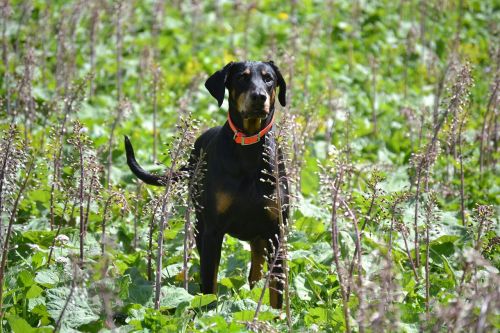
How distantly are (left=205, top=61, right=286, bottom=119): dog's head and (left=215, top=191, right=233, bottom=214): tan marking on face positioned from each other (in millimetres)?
483

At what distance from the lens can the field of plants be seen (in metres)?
4.03

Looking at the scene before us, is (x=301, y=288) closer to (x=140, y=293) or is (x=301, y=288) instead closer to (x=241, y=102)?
(x=140, y=293)

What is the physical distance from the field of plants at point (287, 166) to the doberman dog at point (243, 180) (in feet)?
0.48

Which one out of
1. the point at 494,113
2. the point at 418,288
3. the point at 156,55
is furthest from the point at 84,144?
the point at 156,55

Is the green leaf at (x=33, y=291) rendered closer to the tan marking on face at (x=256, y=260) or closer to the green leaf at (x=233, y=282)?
the green leaf at (x=233, y=282)

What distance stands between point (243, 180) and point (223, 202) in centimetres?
18

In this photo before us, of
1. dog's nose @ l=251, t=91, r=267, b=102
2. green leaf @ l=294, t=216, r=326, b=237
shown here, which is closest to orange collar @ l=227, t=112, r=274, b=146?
dog's nose @ l=251, t=91, r=267, b=102

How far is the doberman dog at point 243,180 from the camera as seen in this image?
4762 millimetres

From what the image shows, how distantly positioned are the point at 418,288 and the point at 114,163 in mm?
3190

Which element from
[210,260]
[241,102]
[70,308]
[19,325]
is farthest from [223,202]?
[19,325]

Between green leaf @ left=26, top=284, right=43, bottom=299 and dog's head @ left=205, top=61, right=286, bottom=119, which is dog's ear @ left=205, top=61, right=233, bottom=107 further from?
green leaf @ left=26, top=284, right=43, bottom=299

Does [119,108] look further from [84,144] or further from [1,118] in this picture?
[84,144]

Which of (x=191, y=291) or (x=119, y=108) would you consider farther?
(x=119, y=108)

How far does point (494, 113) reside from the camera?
6719mm
